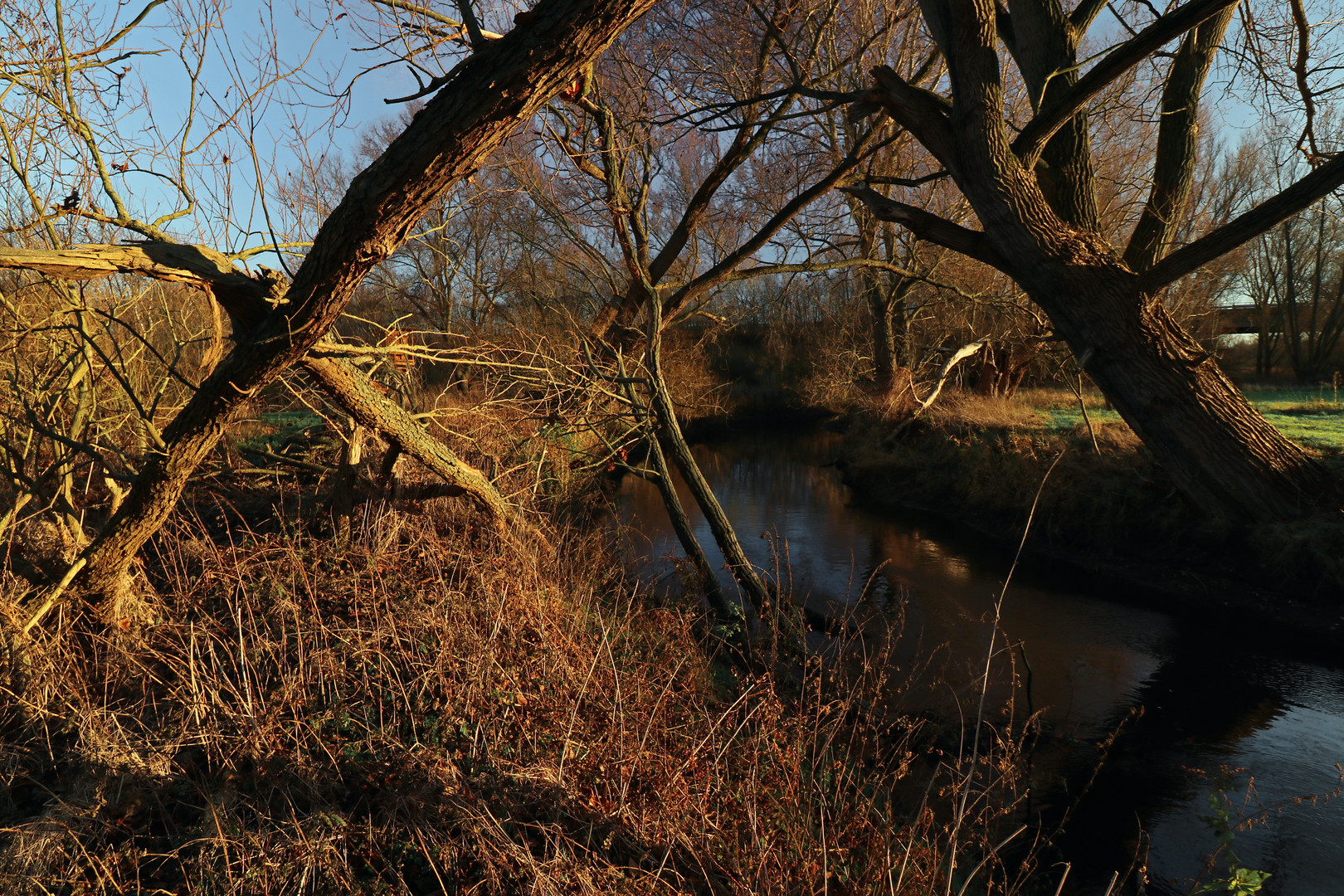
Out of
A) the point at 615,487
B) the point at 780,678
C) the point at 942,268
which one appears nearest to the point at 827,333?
the point at 942,268

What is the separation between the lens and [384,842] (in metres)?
3.09

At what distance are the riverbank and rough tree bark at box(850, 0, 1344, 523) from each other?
2.31 feet

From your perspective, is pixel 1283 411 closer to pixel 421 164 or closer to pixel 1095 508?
pixel 1095 508

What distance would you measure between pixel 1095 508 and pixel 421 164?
10.8 meters

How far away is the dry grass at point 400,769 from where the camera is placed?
9.41ft

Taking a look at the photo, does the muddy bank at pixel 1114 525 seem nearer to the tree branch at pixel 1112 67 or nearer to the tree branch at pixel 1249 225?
the tree branch at pixel 1249 225

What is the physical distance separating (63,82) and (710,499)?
6.24 m

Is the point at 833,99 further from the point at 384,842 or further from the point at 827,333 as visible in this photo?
the point at 827,333

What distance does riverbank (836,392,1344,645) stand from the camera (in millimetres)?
7844

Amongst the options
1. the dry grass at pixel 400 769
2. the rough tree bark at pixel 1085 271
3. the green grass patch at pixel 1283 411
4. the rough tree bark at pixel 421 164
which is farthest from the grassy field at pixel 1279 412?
the rough tree bark at pixel 421 164

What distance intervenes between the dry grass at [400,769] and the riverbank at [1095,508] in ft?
9.03

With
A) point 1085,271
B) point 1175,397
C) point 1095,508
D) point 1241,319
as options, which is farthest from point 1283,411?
point 1241,319

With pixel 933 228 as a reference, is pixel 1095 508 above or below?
below

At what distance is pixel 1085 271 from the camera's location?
750 cm
